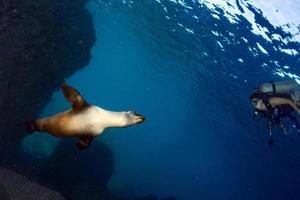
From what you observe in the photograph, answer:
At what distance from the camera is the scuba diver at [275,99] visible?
776 centimetres

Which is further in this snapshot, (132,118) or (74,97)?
(74,97)

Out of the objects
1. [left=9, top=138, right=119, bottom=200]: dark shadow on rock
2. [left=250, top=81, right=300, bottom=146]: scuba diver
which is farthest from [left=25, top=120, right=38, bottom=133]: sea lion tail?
[left=9, top=138, right=119, bottom=200]: dark shadow on rock

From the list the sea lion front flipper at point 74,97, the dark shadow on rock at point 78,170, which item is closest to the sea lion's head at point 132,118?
the sea lion front flipper at point 74,97

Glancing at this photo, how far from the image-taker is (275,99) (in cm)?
779

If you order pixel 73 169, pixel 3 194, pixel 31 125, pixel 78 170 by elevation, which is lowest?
pixel 78 170

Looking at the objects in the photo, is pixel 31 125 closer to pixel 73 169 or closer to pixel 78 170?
pixel 73 169

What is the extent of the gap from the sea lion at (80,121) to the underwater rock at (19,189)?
7.45 metres

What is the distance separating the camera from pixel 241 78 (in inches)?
957

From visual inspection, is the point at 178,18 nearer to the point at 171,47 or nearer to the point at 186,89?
the point at 171,47

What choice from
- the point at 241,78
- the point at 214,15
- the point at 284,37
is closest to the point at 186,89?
the point at 241,78

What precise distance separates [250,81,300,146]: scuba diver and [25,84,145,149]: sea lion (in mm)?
4275

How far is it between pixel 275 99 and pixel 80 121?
4.67 meters

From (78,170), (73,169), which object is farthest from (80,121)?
(78,170)

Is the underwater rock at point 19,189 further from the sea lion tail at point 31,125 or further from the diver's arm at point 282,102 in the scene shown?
the diver's arm at point 282,102
